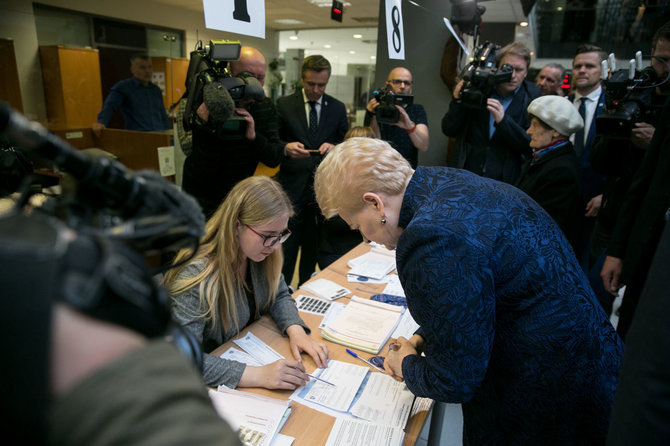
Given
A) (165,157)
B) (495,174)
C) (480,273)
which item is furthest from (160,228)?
(495,174)

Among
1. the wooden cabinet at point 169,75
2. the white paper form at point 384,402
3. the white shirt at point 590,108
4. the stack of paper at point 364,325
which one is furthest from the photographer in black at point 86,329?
the wooden cabinet at point 169,75

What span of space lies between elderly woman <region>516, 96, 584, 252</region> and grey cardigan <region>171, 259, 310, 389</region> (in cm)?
137

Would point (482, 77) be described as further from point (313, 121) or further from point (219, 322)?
point (219, 322)

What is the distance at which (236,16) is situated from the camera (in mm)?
1287

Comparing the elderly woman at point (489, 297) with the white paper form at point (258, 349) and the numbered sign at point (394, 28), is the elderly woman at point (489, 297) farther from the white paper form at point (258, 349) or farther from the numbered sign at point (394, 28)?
the numbered sign at point (394, 28)

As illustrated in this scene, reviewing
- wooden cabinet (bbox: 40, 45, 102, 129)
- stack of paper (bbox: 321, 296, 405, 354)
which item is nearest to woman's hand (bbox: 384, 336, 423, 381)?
stack of paper (bbox: 321, 296, 405, 354)

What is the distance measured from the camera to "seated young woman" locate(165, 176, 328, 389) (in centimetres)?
116

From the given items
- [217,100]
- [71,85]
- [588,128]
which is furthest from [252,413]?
[71,85]

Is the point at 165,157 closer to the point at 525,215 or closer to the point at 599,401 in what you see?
the point at 525,215

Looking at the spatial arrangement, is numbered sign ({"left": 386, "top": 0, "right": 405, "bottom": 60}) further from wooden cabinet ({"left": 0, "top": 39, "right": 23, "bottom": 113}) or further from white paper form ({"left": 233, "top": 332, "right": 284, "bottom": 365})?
wooden cabinet ({"left": 0, "top": 39, "right": 23, "bottom": 113})

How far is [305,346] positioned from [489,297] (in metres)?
0.67

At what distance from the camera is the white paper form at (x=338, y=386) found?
1.10 m

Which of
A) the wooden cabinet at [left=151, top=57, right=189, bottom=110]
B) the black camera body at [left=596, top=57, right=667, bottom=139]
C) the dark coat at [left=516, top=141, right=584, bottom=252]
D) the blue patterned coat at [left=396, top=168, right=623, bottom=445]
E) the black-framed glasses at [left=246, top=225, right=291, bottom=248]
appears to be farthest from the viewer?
the wooden cabinet at [left=151, top=57, right=189, bottom=110]

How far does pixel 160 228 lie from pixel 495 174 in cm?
257
